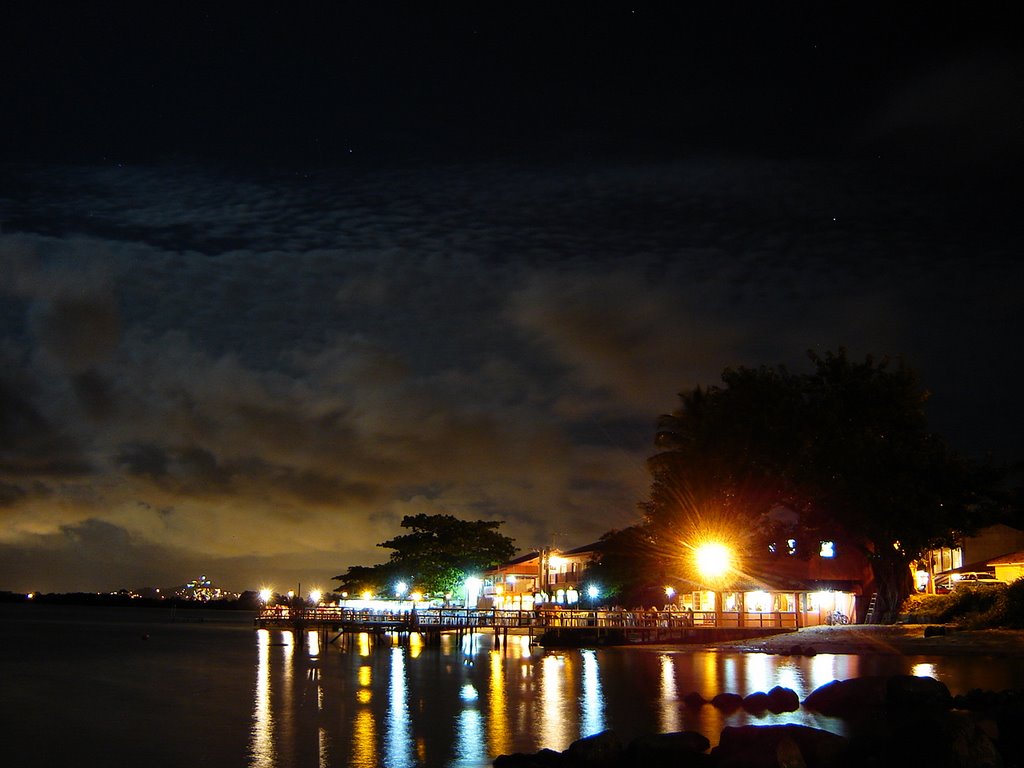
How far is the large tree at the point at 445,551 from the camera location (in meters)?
96.2

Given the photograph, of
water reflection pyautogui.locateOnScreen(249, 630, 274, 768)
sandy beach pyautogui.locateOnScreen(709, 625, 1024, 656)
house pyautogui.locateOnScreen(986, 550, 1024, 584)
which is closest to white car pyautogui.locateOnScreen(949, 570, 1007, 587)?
house pyautogui.locateOnScreen(986, 550, 1024, 584)

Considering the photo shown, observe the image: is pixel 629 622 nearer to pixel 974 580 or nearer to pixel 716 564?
pixel 716 564

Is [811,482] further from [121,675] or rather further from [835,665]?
[121,675]

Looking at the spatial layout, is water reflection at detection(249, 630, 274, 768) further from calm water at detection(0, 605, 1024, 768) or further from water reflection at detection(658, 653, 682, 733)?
water reflection at detection(658, 653, 682, 733)

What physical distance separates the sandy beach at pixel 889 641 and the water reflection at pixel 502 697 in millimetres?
1640

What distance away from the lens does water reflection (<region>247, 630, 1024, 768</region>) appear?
81.8ft

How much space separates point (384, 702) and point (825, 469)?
2799 centimetres

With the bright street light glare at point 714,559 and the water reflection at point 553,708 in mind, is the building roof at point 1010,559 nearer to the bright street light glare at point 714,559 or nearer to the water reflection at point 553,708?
the bright street light glare at point 714,559

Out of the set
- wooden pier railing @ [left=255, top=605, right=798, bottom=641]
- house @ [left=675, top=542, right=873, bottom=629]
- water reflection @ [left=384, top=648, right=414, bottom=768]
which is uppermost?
house @ [left=675, top=542, right=873, bottom=629]

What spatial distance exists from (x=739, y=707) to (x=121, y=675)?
34779 millimetres

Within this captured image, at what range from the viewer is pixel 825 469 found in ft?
172

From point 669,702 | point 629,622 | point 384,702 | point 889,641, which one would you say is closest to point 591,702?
point 669,702

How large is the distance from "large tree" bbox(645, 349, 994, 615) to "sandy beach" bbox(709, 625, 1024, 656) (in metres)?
4.87

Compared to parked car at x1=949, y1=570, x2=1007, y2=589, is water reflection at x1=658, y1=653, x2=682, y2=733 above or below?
below
